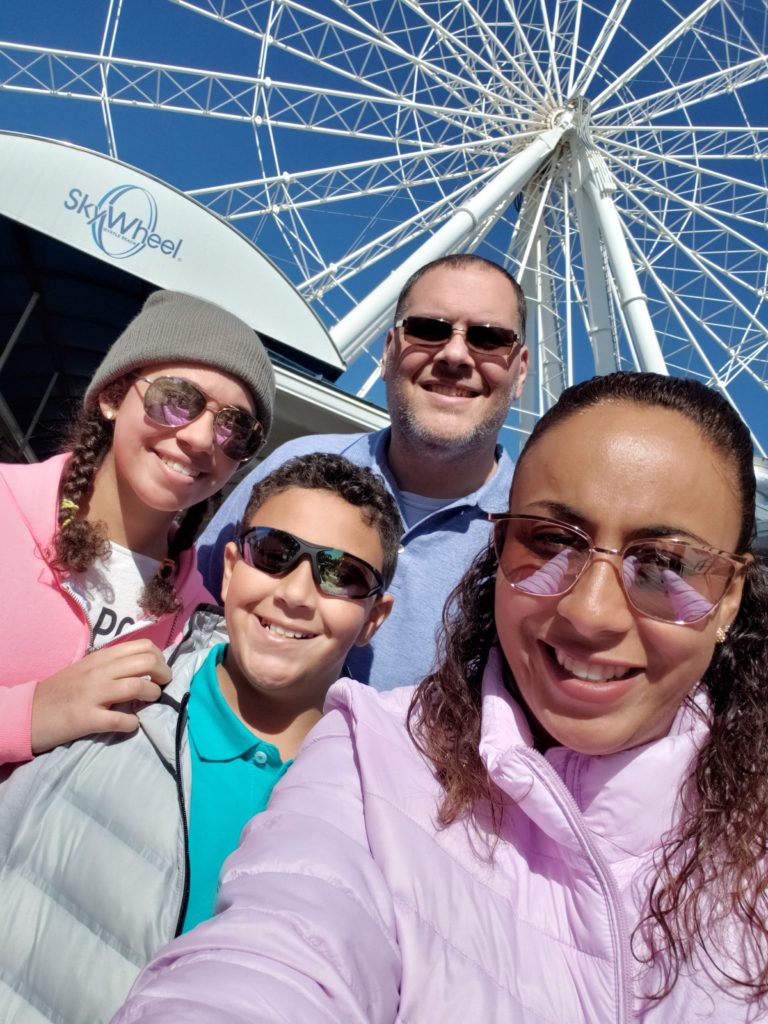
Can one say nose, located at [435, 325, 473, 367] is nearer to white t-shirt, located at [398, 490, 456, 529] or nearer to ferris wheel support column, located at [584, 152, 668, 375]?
white t-shirt, located at [398, 490, 456, 529]

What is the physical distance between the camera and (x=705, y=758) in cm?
116

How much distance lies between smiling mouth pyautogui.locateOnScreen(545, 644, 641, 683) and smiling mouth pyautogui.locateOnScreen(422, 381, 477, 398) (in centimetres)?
157

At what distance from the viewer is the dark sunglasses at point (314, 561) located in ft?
5.94

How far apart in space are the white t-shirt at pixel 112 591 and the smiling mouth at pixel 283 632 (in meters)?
0.50

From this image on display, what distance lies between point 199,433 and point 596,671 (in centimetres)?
147

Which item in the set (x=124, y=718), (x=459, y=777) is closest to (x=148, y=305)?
(x=124, y=718)

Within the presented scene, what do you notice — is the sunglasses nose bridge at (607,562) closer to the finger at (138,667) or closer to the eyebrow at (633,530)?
the eyebrow at (633,530)

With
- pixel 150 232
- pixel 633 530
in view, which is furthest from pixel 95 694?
pixel 150 232

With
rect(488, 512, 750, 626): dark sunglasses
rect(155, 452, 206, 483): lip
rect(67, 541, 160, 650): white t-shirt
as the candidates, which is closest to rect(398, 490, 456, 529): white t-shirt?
rect(155, 452, 206, 483): lip

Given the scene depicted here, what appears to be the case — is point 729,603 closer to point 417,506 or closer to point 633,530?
point 633,530

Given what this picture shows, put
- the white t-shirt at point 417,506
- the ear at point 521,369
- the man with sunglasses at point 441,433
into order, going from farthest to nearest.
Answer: the ear at point 521,369 → the white t-shirt at point 417,506 → the man with sunglasses at point 441,433

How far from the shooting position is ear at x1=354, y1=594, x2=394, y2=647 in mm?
1949

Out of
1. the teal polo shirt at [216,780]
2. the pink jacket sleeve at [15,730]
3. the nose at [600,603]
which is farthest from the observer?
the pink jacket sleeve at [15,730]

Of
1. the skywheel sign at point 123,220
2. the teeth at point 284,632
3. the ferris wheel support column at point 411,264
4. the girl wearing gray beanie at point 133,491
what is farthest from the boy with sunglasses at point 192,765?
the ferris wheel support column at point 411,264
